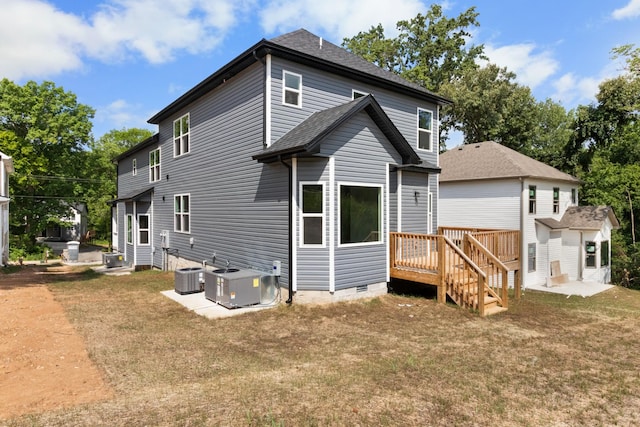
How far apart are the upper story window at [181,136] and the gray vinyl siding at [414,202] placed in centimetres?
890

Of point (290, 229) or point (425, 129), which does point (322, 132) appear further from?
point (425, 129)

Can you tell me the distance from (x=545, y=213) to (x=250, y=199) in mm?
16630

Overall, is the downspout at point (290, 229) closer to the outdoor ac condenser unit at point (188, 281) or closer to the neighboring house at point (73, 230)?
the outdoor ac condenser unit at point (188, 281)

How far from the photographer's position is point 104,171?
37188 mm

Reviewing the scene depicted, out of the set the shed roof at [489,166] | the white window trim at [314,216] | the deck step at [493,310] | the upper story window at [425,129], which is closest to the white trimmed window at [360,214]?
the white window trim at [314,216]

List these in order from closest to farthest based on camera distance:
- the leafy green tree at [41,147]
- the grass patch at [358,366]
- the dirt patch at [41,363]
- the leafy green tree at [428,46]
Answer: the grass patch at [358,366] → the dirt patch at [41,363] → the leafy green tree at [41,147] → the leafy green tree at [428,46]

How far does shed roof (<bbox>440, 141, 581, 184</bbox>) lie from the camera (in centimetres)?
1817

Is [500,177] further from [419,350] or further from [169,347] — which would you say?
[169,347]

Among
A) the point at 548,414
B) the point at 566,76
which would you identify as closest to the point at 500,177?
the point at 548,414

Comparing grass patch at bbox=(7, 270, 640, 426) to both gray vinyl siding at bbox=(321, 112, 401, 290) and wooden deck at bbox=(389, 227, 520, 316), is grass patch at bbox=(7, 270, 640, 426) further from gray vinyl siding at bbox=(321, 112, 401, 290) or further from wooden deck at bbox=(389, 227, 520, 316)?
gray vinyl siding at bbox=(321, 112, 401, 290)

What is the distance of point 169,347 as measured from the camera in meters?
6.15

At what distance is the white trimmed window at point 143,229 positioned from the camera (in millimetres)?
17031

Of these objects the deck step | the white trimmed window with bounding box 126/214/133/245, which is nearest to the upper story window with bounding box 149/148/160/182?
the white trimmed window with bounding box 126/214/133/245

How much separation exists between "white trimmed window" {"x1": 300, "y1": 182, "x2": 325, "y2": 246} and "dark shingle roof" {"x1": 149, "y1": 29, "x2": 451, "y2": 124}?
3.74 metres
